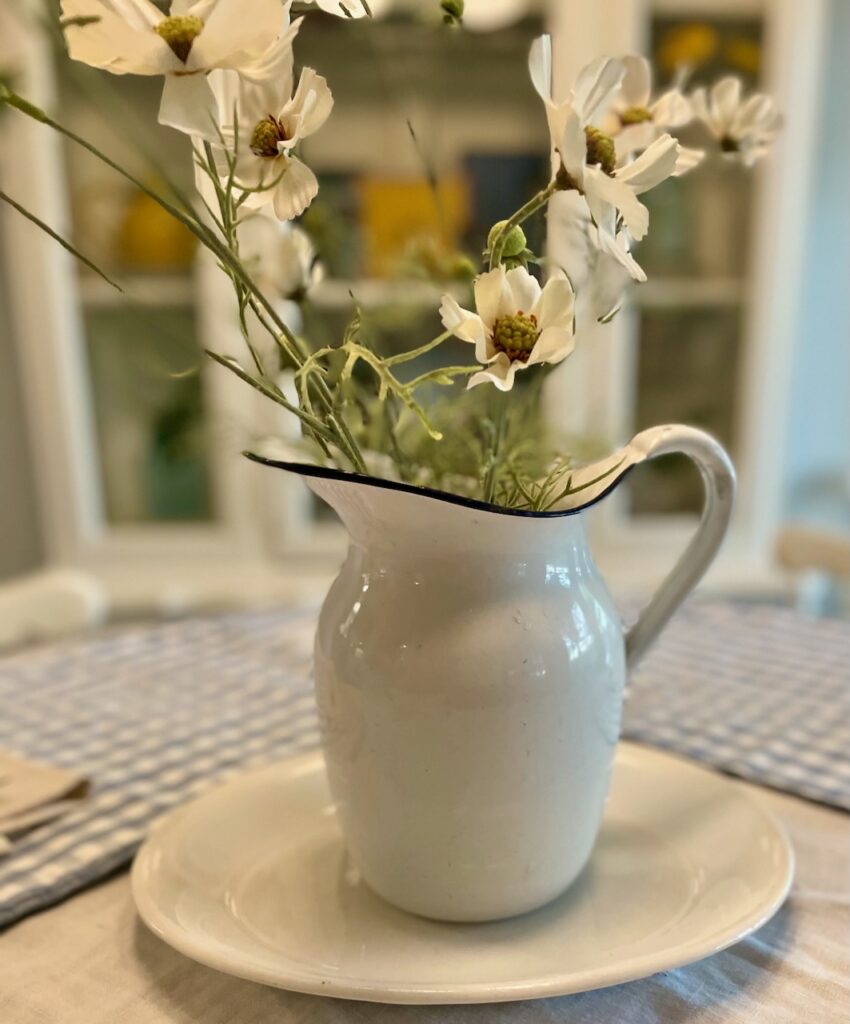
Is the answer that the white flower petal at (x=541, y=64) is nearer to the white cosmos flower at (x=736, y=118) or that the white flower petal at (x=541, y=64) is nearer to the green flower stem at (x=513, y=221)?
the green flower stem at (x=513, y=221)

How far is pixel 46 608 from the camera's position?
105 centimetres

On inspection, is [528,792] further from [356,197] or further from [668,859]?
[356,197]

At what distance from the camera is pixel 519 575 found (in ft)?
1.40

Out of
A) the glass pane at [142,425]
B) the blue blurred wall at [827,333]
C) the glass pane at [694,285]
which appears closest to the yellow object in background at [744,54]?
the glass pane at [694,285]

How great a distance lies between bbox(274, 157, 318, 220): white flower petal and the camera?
358mm

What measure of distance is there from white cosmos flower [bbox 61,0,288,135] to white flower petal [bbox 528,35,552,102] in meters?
0.10

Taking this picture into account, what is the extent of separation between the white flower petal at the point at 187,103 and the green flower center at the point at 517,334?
139 mm

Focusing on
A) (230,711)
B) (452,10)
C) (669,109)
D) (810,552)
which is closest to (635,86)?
(669,109)

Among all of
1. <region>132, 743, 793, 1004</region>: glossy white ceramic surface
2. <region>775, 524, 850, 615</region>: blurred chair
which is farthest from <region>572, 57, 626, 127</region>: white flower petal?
<region>775, 524, 850, 615</region>: blurred chair

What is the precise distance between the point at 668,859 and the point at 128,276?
1.51 meters

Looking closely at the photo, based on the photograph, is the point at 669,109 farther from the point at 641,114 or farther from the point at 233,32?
the point at 233,32

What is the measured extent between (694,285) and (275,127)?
1.43 metres

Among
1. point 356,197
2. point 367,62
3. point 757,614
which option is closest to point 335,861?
point 757,614

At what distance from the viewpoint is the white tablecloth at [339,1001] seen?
40cm
